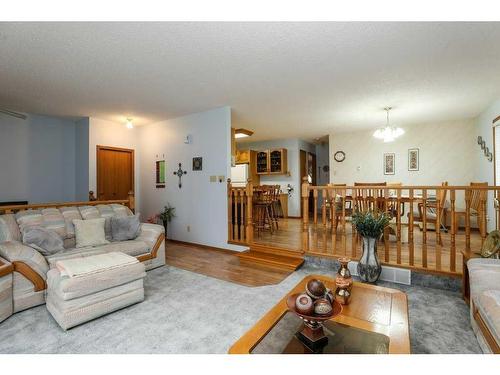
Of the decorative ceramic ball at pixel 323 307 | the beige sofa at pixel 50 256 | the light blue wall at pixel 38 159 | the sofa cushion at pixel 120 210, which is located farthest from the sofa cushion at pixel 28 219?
the decorative ceramic ball at pixel 323 307

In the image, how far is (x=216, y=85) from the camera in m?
3.48

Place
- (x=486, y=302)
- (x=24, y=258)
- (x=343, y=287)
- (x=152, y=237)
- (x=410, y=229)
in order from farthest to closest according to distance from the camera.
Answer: (x=152, y=237), (x=410, y=229), (x=24, y=258), (x=343, y=287), (x=486, y=302)

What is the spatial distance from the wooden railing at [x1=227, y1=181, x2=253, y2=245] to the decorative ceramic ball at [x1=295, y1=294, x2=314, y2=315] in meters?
2.81

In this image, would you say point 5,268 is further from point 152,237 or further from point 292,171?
point 292,171

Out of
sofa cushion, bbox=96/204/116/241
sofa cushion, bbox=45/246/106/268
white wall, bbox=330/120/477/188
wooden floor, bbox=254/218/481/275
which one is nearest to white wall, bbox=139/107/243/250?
wooden floor, bbox=254/218/481/275

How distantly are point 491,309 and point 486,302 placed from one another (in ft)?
0.28

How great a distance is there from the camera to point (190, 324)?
2143 millimetres

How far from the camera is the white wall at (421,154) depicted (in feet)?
17.7

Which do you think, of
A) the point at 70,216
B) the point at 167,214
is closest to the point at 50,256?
the point at 70,216

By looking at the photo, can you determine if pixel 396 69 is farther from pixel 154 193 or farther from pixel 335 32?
pixel 154 193

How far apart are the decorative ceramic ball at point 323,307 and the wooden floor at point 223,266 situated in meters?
1.65
